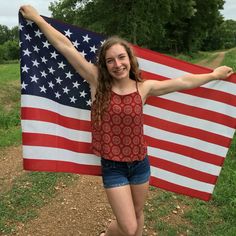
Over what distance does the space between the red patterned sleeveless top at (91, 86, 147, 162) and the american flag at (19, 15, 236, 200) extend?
2.67ft

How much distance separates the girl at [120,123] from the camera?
3.88 metres

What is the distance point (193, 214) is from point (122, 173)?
2.13m

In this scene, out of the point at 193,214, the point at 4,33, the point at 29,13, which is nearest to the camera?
the point at 29,13

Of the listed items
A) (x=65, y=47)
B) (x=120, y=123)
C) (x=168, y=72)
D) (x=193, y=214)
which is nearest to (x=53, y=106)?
(x=65, y=47)

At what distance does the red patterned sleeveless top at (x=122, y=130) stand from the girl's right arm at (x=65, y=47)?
361 millimetres

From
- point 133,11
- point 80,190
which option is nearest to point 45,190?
point 80,190

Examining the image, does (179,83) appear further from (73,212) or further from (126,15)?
(126,15)

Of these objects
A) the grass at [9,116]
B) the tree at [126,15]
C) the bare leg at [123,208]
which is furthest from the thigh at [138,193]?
the tree at [126,15]

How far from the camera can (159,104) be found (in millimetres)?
4980

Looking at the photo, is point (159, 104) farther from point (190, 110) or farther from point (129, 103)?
point (129, 103)

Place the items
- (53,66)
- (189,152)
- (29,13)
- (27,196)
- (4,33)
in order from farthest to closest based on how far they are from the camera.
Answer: (4,33)
(27,196)
(189,152)
(53,66)
(29,13)

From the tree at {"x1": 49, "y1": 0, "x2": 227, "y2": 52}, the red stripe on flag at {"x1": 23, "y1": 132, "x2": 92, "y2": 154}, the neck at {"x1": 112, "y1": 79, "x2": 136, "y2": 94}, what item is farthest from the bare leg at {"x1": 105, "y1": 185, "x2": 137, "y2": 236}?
the tree at {"x1": 49, "y1": 0, "x2": 227, "y2": 52}

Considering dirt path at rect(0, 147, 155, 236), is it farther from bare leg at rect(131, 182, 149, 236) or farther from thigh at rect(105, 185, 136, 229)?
thigh at rect(105, 185, 136, 229)

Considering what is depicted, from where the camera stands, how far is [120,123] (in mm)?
3887
